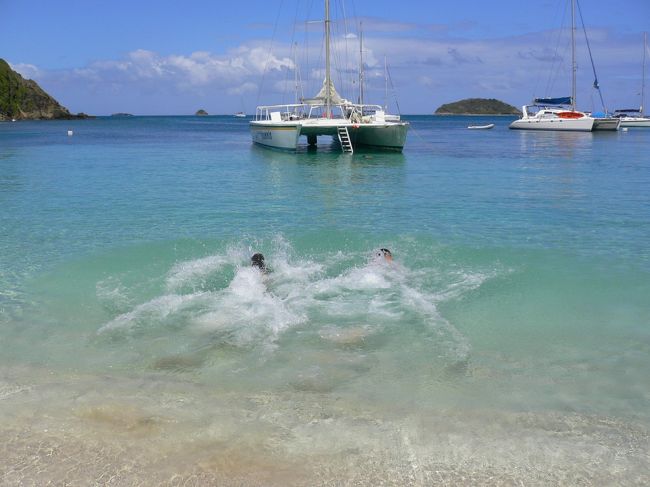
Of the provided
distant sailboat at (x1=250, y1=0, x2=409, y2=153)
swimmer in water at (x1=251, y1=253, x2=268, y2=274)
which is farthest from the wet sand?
distant sailboat at (x1=250, y1=0, x2=409, y2=153)

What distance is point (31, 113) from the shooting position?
13300 cm

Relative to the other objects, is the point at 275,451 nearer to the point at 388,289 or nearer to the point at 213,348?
the point at 213,348

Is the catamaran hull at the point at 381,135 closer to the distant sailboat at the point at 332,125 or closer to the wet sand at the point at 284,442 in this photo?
the distant sailboat at the point at 332,125

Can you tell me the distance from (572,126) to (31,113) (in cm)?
11606

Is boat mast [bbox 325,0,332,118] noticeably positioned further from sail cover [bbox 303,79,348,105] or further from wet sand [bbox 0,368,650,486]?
wet sand [bbox 0,368,650,486]

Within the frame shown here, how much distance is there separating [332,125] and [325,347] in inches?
1127

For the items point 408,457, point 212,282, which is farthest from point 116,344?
point 408,457

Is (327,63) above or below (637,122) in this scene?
above

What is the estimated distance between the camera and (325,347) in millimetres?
7297

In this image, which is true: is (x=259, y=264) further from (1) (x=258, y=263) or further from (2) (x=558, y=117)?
(2) (x=558, y=117)

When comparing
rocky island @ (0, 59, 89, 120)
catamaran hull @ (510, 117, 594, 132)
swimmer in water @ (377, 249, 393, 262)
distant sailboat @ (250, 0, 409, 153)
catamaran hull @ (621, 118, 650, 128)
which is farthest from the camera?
rocky island @ (0, 59, 89, 120)

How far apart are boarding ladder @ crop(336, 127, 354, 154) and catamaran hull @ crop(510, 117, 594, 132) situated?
117 ft

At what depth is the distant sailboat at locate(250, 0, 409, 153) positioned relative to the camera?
35625 mm

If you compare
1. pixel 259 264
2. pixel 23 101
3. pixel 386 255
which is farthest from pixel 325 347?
pixel 23 101
